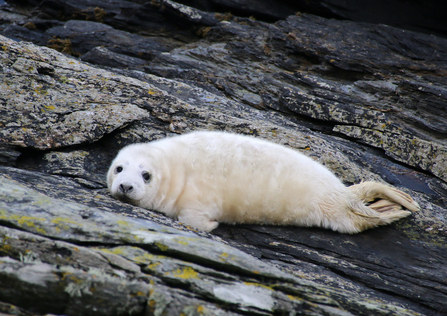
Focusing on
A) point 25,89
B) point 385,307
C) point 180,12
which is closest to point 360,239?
point 385,307

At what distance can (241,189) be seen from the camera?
441cm

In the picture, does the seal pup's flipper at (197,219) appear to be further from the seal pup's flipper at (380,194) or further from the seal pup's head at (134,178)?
the seal pup's flipper at (380,194)

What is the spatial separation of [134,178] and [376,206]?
10.9ft

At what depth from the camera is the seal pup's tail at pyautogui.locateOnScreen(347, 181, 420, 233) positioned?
453cm

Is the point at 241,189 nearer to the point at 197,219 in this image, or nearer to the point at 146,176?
the point at 197,219

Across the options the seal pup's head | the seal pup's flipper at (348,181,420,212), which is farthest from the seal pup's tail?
the seal pup's head

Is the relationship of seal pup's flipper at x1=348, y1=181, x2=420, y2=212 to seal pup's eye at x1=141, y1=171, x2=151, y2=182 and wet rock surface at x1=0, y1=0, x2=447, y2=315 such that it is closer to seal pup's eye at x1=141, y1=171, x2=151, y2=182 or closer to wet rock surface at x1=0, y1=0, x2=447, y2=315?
wet rock surface at x1=0, y1=0, x2=447, y2=315

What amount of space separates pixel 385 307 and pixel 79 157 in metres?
4.32

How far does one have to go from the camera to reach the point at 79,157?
5039 millimetres

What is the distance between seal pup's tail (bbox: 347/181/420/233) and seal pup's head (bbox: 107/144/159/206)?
2.68m

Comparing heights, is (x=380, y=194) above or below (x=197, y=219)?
above

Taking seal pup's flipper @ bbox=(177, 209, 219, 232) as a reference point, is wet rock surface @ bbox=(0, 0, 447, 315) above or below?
above

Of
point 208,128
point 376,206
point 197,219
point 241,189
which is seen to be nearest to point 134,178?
point 197,219

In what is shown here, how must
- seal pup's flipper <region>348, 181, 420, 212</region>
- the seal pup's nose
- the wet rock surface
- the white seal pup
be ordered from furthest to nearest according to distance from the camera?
1. seal pup's flipper <region>348, 181, 420, 212</region>
2. the white seal pup
3. the seal pup's nose
4. the wet rock surface
